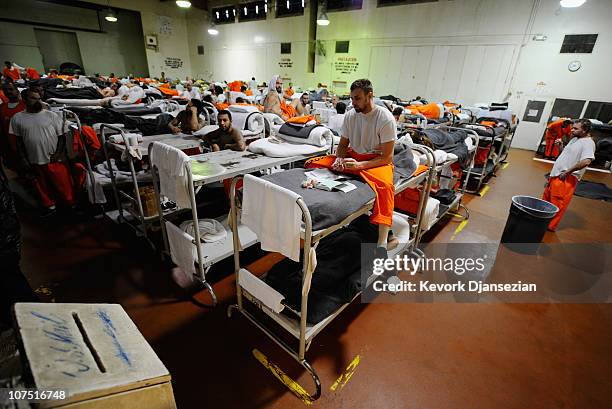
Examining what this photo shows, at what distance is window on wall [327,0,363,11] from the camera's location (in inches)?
551

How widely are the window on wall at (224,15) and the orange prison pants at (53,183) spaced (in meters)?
19.2

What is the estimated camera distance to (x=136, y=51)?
21.2 m

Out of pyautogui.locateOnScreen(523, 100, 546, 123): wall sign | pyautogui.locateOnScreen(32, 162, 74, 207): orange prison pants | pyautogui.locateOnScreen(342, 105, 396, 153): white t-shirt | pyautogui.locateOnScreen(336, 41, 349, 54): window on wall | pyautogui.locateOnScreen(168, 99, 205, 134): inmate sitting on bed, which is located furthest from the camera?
pyautogui.locateOnScreen(336, 41, 349, 54): window on wall

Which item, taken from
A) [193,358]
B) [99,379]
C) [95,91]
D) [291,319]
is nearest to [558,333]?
[291,319]

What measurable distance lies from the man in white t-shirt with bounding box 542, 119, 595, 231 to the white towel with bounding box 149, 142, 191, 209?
5.45m

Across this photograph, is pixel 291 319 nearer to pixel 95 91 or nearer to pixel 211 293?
pixel 211 293

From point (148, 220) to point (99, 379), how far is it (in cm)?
315

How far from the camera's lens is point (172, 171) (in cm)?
276

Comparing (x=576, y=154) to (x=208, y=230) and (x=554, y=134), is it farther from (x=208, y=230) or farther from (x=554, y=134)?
(x=554, y=134)

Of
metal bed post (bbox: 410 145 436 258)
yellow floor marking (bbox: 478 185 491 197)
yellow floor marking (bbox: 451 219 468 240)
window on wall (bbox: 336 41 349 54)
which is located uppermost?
window on wall (bbox: 336 41 349 54)

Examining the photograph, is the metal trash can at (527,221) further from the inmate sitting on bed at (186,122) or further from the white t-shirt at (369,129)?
the inmate sitting on bed at (186,122)

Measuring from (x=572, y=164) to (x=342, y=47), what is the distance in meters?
13.4

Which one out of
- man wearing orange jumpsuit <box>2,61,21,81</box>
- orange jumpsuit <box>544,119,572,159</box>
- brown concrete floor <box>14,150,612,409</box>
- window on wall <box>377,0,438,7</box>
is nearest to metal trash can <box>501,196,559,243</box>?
brown concrete floor <box>14,150,612,409</box>

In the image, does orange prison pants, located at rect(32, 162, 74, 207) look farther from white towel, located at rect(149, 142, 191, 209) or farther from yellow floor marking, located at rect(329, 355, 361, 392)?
yellow floor marking, located at rect(329, 355, 361, 392)
